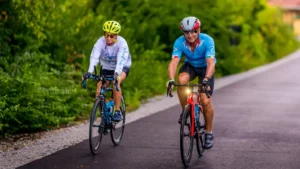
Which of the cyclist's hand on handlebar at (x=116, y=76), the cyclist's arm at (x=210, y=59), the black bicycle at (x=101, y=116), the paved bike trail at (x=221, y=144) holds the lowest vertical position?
the paved bike trail at (x=221, y=144)

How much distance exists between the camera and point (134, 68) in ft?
57.9

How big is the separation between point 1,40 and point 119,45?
4.86 meters

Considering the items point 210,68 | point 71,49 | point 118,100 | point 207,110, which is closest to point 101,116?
point 118,100

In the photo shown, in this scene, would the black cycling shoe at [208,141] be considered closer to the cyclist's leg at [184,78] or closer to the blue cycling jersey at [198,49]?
the cyclist's leg at [184,78]

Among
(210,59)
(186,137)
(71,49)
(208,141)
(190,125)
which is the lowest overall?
(208,141)

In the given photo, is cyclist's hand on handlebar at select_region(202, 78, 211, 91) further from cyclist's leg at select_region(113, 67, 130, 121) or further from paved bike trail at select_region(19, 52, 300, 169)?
cyclist's leg at select_region(113, 67, 130, 121)

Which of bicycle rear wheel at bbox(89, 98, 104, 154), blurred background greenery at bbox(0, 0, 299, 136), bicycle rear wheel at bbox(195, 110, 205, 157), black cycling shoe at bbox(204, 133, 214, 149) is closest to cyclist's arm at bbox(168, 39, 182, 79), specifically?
bicycle rear wheel at bbox(195, 110, 205, 157)

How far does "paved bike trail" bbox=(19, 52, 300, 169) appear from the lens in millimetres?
9359

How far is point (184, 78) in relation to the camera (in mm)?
9742

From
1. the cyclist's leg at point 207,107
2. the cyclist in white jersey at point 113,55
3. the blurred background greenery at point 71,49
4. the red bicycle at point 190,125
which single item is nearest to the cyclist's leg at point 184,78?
the red bicycle at point 190,125

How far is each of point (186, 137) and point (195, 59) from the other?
1127mm

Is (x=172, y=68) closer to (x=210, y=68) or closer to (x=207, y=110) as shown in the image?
(x=210, y=68)

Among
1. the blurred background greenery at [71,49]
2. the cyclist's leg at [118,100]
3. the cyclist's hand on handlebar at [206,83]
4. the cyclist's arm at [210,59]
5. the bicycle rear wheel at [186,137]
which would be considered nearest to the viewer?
the bicycle rear wheel at [186,137]

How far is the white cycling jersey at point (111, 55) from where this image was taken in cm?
1032
